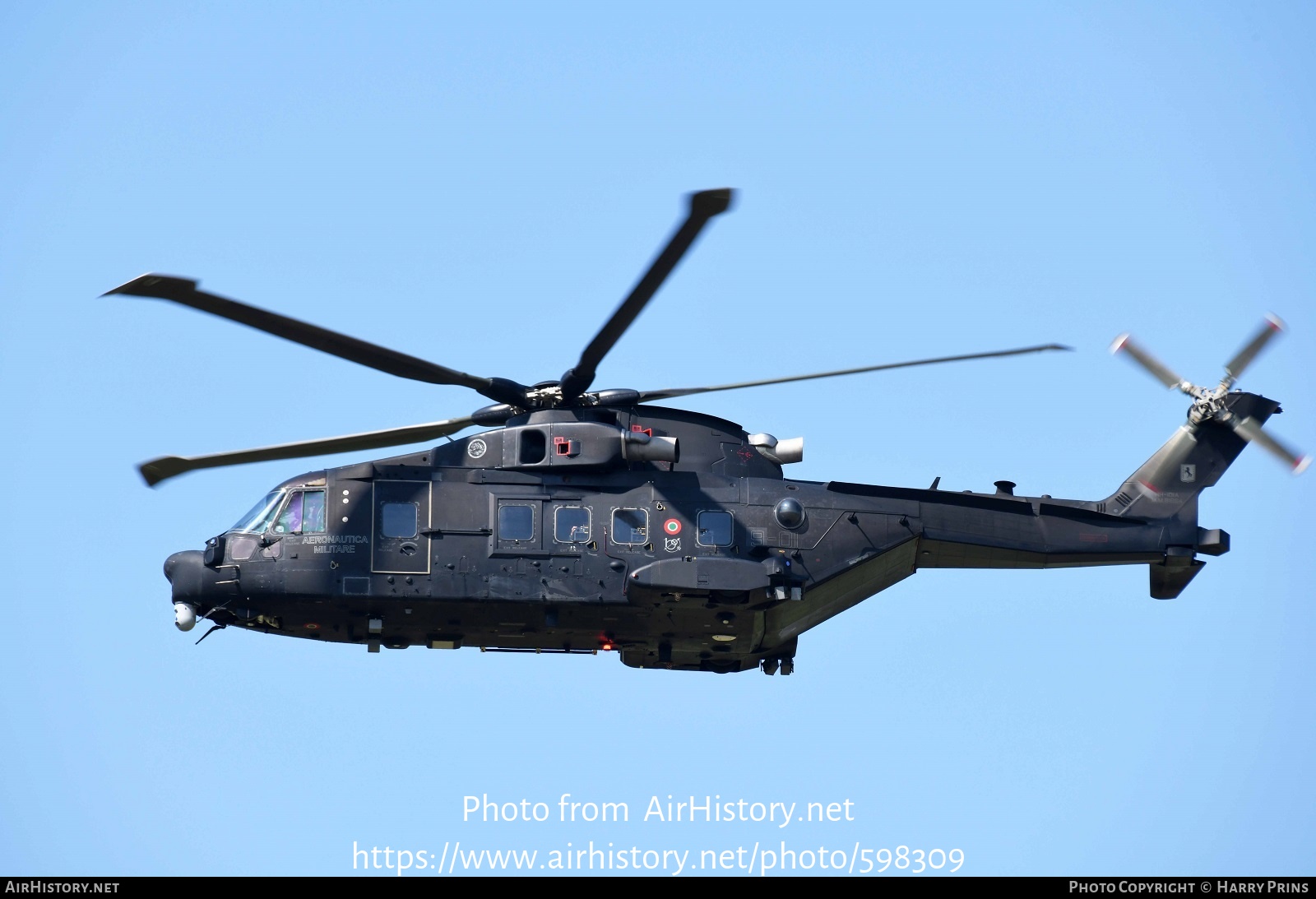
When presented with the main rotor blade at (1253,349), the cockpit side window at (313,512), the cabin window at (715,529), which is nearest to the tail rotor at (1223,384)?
the main rotor blade at (1253,349)

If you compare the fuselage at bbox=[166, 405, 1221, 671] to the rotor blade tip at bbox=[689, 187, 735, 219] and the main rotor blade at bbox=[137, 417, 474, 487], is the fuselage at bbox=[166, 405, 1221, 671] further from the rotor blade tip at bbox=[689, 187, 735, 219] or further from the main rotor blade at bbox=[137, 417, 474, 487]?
the rotor blade tip at bbox=[689, 187, 735, 219]

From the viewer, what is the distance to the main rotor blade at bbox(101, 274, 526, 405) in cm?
2848

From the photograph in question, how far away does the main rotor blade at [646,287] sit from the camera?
28.2 m

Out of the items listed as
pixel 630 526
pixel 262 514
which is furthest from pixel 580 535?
pixel 262 514

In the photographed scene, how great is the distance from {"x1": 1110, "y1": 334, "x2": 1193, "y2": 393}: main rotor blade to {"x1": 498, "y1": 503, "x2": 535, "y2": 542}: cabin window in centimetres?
1106

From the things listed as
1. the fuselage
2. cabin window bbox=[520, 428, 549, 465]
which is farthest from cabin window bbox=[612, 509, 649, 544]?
cabin window bbox=[520, 428, 549, 465]

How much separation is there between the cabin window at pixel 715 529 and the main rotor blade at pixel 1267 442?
9.90 m

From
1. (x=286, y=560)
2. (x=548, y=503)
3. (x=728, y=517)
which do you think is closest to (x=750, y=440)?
(x=728, y=517)

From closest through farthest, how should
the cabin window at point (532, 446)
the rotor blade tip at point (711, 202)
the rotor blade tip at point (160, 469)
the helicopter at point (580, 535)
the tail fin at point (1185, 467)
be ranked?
the rotor blade tip at point (711, 202) < the rotor blade tip at point (160, 469) < the helicopter at point (580, 535) < the cabin window at point (532, 446) < the tail fin at point (1185, 467)

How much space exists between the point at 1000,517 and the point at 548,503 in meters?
8.01

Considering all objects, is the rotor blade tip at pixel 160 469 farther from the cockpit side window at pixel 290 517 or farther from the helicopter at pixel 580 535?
the cockpit side window at pixel 290 517
